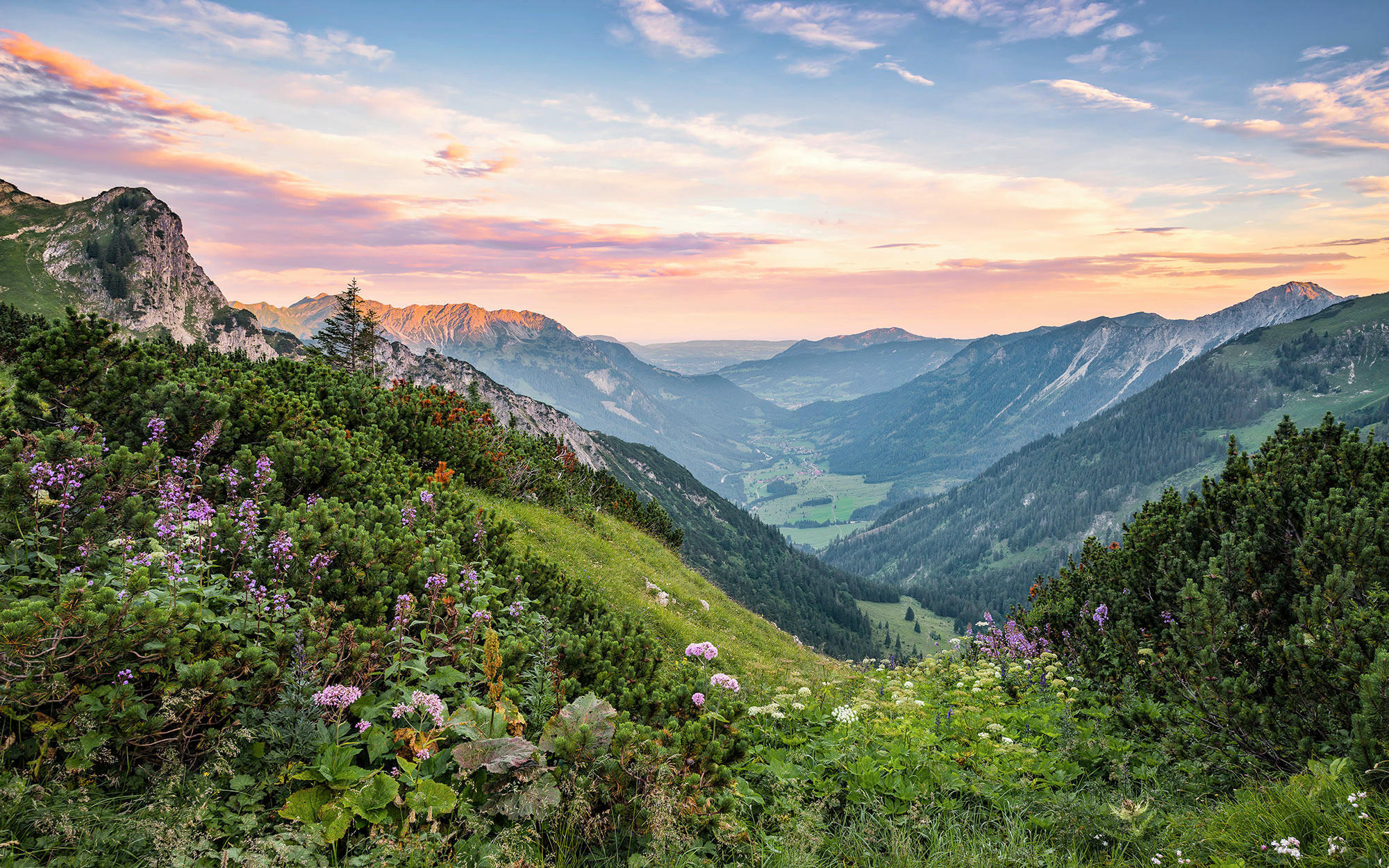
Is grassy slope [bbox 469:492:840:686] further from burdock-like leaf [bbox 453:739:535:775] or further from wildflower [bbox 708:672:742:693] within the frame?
→ burdock-like leaf [bbox 453:739:535:775]

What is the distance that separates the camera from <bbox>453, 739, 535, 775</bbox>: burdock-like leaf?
14.6 feet

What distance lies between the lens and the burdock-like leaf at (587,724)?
4988mm

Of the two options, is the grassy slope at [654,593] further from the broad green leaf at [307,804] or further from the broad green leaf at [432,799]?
the broad green leaf at [307,804]

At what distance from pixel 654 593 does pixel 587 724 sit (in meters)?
13.3

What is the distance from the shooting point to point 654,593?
18109 millimetres

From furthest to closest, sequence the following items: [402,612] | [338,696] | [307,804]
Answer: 1. [402,612]
2. [338,696]
3. [307,804]

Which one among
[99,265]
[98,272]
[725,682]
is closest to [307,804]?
[725,682]

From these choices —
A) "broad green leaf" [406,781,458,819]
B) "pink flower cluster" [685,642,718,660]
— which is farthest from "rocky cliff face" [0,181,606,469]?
"broad green leaf" [406,781,458,819]

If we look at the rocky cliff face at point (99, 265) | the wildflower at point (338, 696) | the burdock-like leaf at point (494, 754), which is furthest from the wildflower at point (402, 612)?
the rocky cliff face at point (99, 265)

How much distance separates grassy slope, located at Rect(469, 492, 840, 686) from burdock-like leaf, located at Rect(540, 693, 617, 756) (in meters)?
6.42

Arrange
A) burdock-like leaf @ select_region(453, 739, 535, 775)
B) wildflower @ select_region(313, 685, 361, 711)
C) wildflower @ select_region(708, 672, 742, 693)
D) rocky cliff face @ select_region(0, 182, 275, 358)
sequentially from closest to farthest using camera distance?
wildflower @ select_region(313, 685, 361, 711) → burdock-like leaf @ select_region(453, 739, 535, 775) → wildflower @ select_region(708, 672, 742, 693) → rocky cliff face @ select_region(0, 182, 275, 358)

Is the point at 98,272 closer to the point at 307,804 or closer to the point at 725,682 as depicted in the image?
the point at 307,804

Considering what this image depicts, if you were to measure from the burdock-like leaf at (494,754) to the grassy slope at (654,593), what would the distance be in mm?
7120

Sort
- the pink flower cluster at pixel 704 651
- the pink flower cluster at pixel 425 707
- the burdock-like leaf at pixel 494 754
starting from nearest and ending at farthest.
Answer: the burdock-like leaf at pixel 494 754 < the pink flower cluster at pixel 425 707 < the pink flower cluster at pixel 704 651
